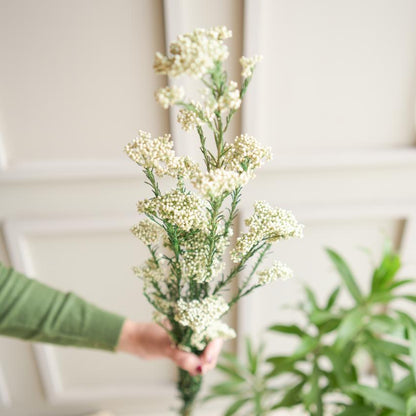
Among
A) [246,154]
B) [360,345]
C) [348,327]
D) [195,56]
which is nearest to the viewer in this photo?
[195,56]

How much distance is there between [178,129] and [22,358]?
3.79 ft

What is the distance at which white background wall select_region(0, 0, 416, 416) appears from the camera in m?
1.01

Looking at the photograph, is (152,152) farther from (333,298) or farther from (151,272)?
(333,298)

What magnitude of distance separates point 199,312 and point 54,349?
1158 mm

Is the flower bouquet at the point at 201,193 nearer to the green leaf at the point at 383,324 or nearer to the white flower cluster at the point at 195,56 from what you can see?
the white flower cluster at the point at 195,56

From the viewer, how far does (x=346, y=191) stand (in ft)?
4.12

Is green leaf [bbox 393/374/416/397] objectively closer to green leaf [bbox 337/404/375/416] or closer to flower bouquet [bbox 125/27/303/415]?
green leaf [bbox 337/404/375/416]

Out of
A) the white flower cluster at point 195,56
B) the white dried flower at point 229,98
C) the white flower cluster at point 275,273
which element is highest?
the white flower cluster at point 195,56

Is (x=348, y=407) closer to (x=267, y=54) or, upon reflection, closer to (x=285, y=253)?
(x=285, y=253)

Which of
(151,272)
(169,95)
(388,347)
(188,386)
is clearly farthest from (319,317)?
(169,95)

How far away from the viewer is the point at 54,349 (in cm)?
156

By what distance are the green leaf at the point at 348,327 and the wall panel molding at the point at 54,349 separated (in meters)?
0.67

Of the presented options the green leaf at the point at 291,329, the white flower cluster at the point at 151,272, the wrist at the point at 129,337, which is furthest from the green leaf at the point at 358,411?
the white flower cluster at the point at 151,272

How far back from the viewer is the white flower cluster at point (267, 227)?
58 cm
